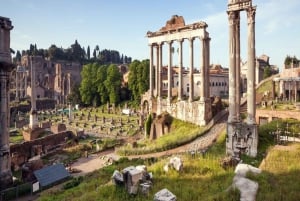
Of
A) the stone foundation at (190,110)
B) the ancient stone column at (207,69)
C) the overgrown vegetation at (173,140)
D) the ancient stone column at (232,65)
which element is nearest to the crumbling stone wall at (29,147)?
the overgrown vegetation at (173,140)

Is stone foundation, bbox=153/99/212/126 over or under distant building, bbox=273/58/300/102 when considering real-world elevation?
under

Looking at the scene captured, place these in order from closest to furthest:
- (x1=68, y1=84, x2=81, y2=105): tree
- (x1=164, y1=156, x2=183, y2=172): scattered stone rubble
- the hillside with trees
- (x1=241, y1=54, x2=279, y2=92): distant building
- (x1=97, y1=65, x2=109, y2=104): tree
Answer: (x1=164, y1=156, x2=183, y2=172): scattered stone rubble → (x1=241, y1=54, x2=279, y2=92): distant building → (x1=97, y1=65, x2=109, y2=104): tree → (x1=68, y1=84, x2=81, y2=105): tree → the hillside with trees

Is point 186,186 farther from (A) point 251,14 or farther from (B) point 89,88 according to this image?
(B) point 89,88

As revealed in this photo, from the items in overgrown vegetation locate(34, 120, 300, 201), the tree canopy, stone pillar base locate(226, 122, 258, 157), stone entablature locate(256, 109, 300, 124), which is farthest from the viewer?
the tree canopy

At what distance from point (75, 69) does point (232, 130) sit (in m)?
111

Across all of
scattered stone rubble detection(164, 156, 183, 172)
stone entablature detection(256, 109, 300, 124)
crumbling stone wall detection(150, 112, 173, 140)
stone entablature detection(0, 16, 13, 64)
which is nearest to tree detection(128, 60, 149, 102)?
crumbling stone wall detection(150, 112, 173, 140)

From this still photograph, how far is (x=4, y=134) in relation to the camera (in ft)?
60.2

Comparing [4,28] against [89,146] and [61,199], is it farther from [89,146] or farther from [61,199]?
[89,146]

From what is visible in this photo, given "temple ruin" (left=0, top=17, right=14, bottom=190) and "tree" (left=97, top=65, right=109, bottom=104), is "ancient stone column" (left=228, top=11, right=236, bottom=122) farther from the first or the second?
"tree" (left=97, top=65, right=109, bottom=104)

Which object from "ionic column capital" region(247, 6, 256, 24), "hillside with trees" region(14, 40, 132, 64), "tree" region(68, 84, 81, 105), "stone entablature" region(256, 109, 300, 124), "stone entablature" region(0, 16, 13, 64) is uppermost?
"hillside with trees" region(14, 40, 132, 64)

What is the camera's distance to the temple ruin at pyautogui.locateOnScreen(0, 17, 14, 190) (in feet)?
58.2

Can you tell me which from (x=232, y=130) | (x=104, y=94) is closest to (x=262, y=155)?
(x=232, y=130)

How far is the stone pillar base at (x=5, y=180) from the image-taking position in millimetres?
17897

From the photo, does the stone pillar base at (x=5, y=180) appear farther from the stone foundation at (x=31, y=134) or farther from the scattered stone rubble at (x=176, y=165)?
the stone foundation at (x=31, y=134)
